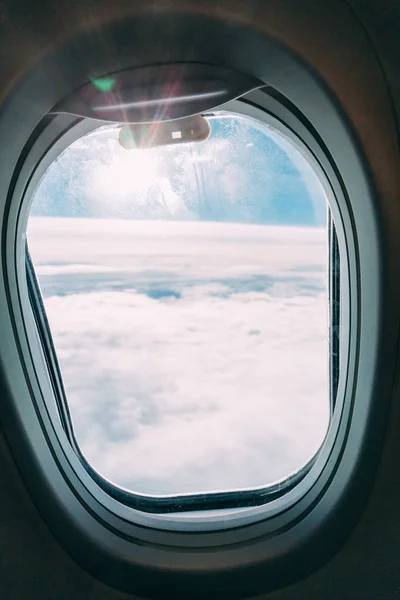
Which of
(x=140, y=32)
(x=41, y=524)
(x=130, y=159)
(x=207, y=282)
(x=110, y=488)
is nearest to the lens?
(x=140, y=32)

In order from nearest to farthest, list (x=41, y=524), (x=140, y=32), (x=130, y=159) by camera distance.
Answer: (x=140, y=32) → (x=41, y=524) → (x=130, y=159)

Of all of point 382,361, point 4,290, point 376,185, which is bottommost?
point 382,361

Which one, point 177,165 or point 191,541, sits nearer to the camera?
point 191,541

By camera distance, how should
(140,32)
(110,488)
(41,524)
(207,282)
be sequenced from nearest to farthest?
(140,32), (41,524), (110,488), (207,282)

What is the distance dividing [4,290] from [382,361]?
77 cm

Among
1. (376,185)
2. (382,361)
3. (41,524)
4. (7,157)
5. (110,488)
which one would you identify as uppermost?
(7,157)

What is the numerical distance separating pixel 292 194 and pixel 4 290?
Result: 0.85 m

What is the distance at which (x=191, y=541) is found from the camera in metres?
1.02

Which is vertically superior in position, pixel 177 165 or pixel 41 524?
pixel 177 165

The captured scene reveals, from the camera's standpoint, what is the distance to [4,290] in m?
0.93

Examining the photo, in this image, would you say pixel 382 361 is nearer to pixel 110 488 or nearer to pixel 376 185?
pixel 376 185

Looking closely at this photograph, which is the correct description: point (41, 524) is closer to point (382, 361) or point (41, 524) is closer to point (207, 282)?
point (382, 361)

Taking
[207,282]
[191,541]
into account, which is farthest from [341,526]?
[207,282]

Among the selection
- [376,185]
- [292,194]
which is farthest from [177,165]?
[376,185]
